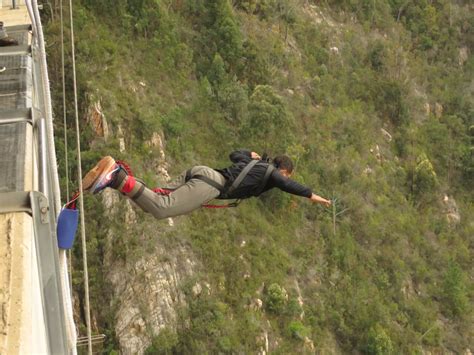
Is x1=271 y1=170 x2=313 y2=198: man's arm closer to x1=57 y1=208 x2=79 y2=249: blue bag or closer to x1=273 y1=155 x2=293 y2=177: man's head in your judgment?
x1=273 y1=155 x2=293 y2=177: man's head

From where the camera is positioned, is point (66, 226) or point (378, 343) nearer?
point (66, 226)

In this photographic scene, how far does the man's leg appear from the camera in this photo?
3625 millimetres

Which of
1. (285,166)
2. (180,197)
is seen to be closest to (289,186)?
(285,166)

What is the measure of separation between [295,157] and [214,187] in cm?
1383

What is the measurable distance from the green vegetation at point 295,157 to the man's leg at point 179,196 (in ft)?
27.8

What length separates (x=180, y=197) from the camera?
379 cm

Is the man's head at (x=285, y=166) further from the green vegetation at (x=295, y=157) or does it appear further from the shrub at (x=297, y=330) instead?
the shrub at (x=297, y=330)

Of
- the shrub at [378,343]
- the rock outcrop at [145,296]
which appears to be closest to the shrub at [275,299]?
the rock outcrop at [145,296]

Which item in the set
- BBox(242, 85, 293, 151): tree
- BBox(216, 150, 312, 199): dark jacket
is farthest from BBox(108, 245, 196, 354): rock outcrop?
BBox(216, 150, 312, 199): dark jacket

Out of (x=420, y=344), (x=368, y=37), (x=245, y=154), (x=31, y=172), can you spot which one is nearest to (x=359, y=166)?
(x=420, y=344)

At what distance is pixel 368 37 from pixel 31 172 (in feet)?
78.4

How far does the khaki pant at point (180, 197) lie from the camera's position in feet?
11.9

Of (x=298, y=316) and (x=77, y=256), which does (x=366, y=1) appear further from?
(x=77, y=256)

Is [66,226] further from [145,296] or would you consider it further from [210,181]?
[145,296]
